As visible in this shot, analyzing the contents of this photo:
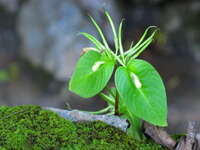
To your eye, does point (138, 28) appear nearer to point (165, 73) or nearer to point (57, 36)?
point (165, 73)

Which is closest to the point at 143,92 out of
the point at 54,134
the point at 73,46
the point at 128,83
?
the point at 128,83

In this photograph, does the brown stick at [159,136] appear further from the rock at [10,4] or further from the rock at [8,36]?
the rock at [10,4]

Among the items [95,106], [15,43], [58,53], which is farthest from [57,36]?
[95,106]

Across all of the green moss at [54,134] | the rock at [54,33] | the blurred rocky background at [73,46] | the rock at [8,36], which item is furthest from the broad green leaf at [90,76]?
the rock at [8,36]

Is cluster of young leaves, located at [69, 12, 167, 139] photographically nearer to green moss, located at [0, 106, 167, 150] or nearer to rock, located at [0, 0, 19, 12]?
green moss, located at [0, 106, 167, 150]

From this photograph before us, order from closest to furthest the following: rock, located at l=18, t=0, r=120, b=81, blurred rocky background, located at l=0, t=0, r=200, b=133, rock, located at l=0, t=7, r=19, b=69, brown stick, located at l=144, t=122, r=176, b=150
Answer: brown stick, located at l=144, t=122, r=176, b=150, blurred rocky background, located at l=0, t=0, r=200, b=133, rock, located at l=18, t=0, r=120, b=81, rock, located at l=0, t=7, r=19, b=69

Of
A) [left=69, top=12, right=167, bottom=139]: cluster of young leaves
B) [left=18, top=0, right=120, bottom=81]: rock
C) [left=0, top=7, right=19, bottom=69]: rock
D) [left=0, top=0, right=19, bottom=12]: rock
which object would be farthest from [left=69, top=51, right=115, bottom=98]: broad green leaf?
[left=0, top=0, right=19, bottom=12]: rock
